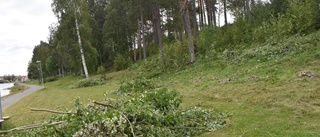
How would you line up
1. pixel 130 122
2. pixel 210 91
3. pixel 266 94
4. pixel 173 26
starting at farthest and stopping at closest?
1. pixel 173 26
2. pixel 210 91
3. pixel 266 94
4. pixel 130 122

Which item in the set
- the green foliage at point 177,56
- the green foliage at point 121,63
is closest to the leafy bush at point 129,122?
the green foliage at point 177,56

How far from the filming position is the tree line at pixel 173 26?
1752 cm

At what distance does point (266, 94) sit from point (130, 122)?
4.97 meters

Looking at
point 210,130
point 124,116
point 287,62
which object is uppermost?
point 287,62

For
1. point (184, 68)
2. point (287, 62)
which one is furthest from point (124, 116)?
point (184, 68)

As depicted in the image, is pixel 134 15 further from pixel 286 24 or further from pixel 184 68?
pixel 286 24

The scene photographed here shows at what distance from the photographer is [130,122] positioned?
499 centimetres

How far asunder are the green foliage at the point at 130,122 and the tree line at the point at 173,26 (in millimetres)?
11529

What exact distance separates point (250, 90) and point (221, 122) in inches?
139

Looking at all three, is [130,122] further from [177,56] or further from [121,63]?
[121,63]

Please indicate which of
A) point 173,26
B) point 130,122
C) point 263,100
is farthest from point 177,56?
point 130,122

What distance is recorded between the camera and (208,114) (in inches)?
261

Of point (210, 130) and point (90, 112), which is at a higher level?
point (90, 112)

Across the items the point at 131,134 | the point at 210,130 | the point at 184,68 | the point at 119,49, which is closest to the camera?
the point at 131,134
